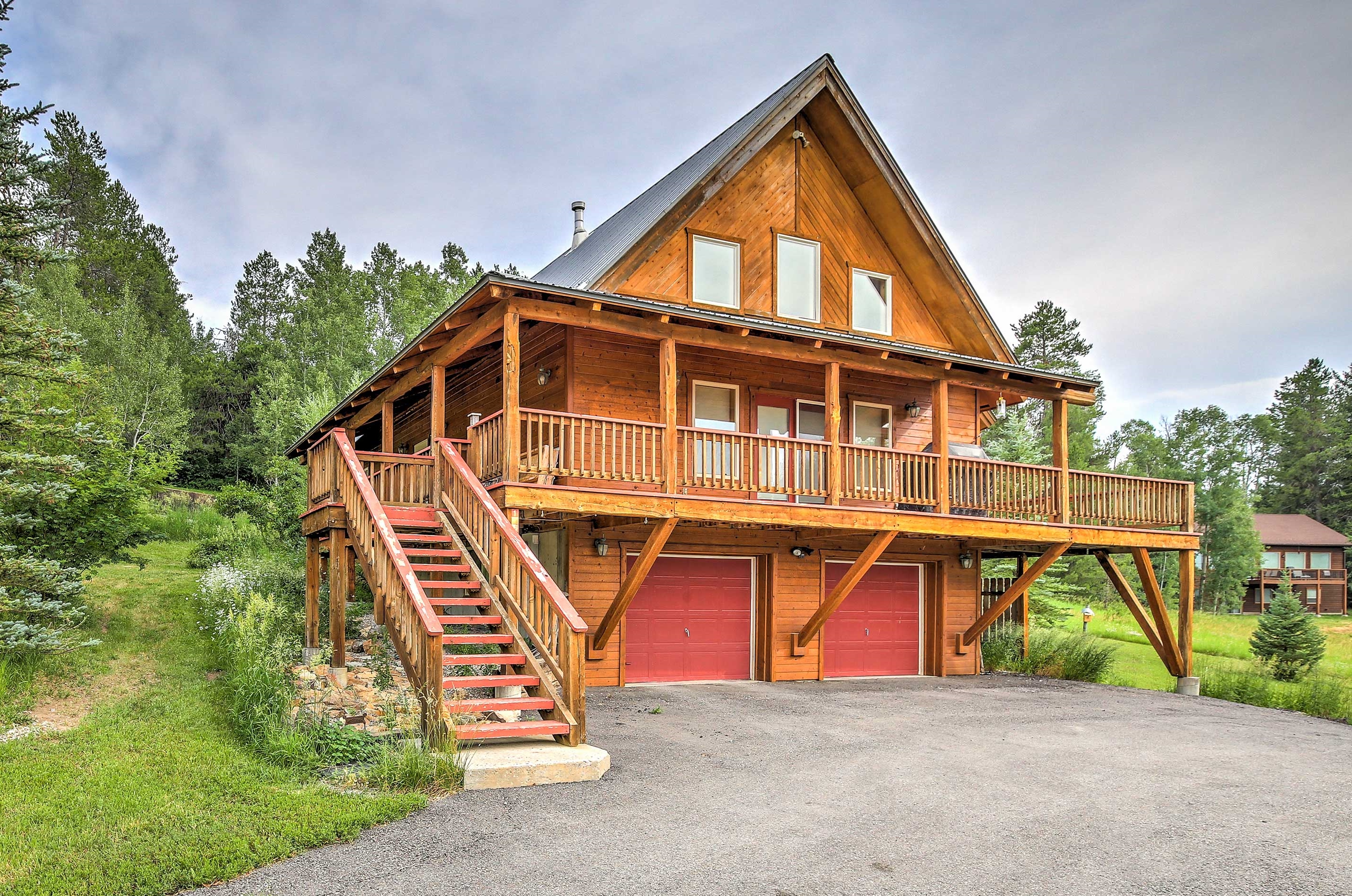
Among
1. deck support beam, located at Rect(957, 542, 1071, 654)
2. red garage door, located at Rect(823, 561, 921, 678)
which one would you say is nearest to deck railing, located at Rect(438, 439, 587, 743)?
red garage door, located at Rect(823, 561, 921, 678)

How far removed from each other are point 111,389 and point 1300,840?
36.8m

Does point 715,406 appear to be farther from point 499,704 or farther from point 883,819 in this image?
point 883,819

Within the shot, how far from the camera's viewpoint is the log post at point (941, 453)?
14.4 meters

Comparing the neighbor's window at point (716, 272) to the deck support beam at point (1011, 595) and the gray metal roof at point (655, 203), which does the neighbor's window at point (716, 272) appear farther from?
the deck support beam at point (1011, 595)

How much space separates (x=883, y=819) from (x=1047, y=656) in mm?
12795

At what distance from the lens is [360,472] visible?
11.6 meters

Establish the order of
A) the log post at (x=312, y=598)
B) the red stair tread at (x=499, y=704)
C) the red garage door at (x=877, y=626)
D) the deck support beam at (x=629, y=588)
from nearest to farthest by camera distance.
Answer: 1. the red stair tread at (x=499, y=704)
2. the deck support beam at (x=629, y=588)
3. the log post at (x=312, y=598)
4. the red garage door at (x=877, y=626)

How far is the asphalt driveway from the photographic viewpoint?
5.85 metres

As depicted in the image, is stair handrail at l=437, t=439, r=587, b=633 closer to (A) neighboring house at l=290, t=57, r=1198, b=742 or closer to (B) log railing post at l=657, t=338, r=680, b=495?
(A) neighboring house at l=290, t=57, r=1198, b=742

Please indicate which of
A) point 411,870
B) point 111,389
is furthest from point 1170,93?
point 111,389

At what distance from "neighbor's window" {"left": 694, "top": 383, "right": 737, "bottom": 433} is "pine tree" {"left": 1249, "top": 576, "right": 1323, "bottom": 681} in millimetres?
14206

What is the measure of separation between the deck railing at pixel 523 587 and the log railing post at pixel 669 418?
7.87 feet

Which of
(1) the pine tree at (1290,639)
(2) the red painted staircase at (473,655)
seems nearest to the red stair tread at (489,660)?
(2) the red painted staircase at (473,655)

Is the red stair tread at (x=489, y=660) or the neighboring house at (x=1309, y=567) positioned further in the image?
the neighboring house at (x=1309, y=567)
